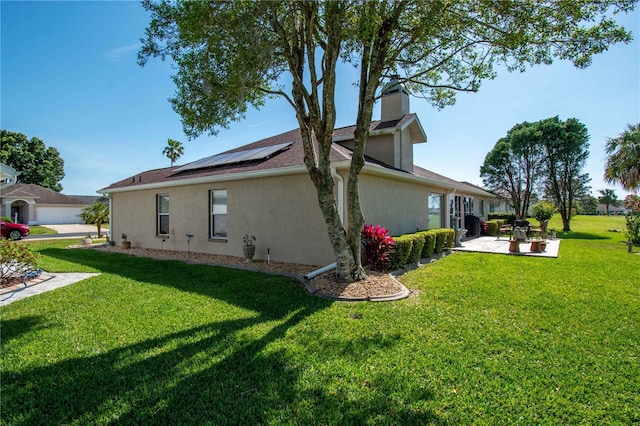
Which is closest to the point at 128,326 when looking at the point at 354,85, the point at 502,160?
the point at 354,85

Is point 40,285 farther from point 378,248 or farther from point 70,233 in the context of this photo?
point 70,233

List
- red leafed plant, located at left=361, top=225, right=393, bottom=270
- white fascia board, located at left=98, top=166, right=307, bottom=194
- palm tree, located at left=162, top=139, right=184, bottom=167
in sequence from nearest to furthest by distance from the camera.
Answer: red leafed plant, located at left=361, top=225, right=393, bottom=270
white fascia board, located at left=98, top=166, right=307, bottom=194
palm tree, located at left=162, top=139, right=184, bottom=167

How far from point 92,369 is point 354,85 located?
909cm

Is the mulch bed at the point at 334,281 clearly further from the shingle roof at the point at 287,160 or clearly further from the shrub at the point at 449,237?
the shrub at the point at 449,237

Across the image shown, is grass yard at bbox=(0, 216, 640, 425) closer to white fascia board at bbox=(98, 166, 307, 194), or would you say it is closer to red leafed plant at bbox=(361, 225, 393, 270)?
red leafed plant at bbox=(361, 225, 393, 270)

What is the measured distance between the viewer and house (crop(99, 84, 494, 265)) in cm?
948

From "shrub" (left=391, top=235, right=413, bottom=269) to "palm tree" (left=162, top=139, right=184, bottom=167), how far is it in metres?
37.5

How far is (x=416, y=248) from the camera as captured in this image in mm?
9711

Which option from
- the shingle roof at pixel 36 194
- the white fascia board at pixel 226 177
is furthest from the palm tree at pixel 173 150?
the white fascia board at pixel 226 177

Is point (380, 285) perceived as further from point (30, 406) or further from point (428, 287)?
point (30, 406)

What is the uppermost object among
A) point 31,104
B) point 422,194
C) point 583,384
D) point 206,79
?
point 31,104

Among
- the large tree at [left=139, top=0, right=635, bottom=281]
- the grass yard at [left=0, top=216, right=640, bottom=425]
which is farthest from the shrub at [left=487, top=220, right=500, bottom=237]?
the large tree at [left=139, top=0, right=635, bottom=281]

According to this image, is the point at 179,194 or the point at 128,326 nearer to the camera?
the point at 128,326

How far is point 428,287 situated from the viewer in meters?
7.09
